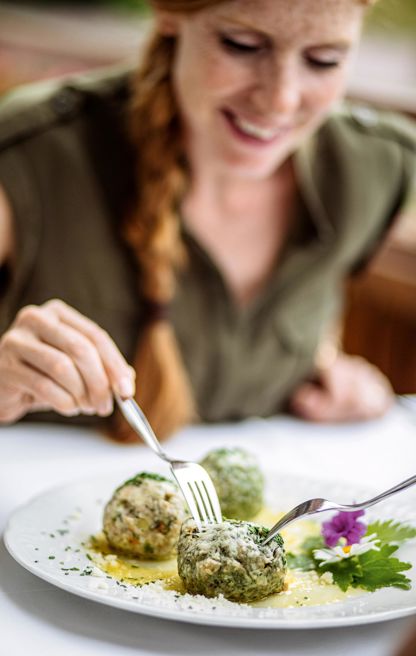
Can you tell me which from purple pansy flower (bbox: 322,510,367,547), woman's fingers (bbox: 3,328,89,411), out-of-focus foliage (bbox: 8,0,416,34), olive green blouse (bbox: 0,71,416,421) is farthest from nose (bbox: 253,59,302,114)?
purple pansy flower (bbox: 322,510,367,547)

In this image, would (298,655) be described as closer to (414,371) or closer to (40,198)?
(40,198)

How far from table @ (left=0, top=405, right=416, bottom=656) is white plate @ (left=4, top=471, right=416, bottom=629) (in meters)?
0.03

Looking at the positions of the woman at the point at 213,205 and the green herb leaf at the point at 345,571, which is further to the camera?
the woman at the point at 213,205

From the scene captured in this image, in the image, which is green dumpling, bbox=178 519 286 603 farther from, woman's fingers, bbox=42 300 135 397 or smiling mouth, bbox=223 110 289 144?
smiling mouth, bbox=223 110 289 144

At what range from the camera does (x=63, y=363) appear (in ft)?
3.33

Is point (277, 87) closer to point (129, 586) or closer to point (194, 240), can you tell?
point (194, 240)

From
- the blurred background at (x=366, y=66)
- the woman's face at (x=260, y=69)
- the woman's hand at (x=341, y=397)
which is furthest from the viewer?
the blurred background at (x=366, y=66)

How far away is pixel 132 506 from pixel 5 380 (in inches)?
10.0

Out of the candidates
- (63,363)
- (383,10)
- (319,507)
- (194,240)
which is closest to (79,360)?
(63,363)

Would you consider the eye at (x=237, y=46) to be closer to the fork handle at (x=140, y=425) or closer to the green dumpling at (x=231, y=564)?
the fork handle at (x=140, y=425)

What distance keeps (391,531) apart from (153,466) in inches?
13.6

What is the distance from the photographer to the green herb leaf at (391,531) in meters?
0.96

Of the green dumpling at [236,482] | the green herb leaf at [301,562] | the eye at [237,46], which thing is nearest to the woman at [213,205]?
the eye at [237,46]

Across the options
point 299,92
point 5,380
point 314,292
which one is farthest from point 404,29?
point 5,380
